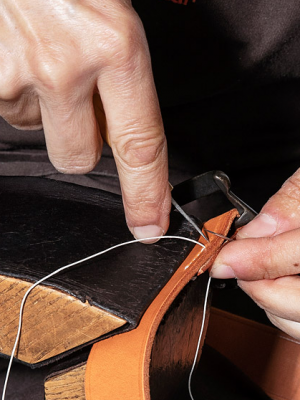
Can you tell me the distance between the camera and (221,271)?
0.79m

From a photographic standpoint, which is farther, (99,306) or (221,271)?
(221,271)

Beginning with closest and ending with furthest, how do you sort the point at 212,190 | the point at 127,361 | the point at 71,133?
the point at 127,361 → the point at 71,133 → the point at 212,190

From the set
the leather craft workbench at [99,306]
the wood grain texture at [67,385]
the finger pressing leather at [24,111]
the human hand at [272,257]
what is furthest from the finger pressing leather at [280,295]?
the finger pressing leather at [24,111]

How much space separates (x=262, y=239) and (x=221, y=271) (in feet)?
0.28

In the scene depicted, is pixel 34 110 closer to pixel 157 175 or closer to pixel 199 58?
pixel 157 175

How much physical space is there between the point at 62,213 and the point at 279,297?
0.39 m

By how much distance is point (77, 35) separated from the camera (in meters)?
0.64

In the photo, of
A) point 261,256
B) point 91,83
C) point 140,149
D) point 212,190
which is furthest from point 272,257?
point 91,83

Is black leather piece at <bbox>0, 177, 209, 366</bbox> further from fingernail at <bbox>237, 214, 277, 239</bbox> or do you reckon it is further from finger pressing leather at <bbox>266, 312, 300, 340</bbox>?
finger pressing leather at <bbox>266, 312, 300, 340</bbox>

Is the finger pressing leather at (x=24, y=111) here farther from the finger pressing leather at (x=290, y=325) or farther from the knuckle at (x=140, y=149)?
the finger pressing leather at (x=290, y=325)

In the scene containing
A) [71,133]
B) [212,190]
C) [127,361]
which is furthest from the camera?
[212,190]

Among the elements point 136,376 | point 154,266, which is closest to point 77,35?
point 154,266

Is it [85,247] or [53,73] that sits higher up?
[53,73]

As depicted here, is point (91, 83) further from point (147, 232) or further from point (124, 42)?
point (147, 232)
